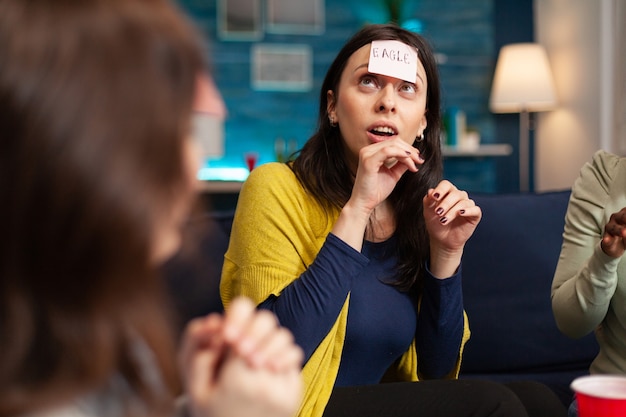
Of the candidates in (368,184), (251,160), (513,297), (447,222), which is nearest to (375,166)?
(368,184)

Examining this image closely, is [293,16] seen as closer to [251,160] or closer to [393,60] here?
[251,160]

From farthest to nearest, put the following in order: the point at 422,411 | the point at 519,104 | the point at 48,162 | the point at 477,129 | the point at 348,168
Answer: the point at 477,129 → the point at 519,104 → the point at 348,168 → the point at 422,411 → the point at 48,162

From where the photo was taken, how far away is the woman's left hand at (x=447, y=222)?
1.43 meters

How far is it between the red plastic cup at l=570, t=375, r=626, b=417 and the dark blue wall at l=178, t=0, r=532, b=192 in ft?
13.9

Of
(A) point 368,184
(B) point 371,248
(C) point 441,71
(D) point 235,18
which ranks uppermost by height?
(D) point 235,18

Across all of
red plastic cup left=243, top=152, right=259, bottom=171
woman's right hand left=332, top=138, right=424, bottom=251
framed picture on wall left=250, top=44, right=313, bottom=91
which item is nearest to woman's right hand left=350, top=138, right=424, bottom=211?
woman's right hand left=332, top=138, right=424, bottom=251

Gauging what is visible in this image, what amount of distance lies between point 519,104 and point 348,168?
345cm

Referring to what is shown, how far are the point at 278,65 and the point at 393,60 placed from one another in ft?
12.1

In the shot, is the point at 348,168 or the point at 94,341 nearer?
the point at 94,341

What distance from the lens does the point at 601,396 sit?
0.85 m

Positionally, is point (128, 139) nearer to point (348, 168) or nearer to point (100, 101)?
point (100, 101)

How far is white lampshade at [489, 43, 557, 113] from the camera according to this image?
474 cm

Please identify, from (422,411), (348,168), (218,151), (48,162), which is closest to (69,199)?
(48,162)

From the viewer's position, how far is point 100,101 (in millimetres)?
537
